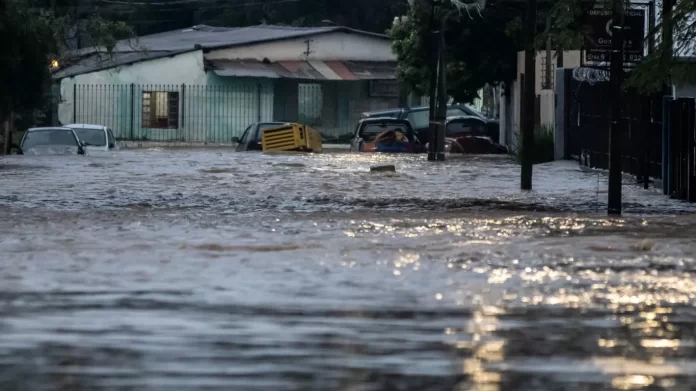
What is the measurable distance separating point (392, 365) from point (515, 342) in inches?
36.6

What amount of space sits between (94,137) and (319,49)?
18.8 meters

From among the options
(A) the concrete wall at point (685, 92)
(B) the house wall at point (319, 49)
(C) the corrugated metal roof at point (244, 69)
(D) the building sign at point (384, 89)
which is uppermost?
(B) the house wall at point (319, 49)

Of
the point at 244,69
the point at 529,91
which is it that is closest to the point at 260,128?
the point at 244,69

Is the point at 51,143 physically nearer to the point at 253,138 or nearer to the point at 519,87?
the point at 253,138

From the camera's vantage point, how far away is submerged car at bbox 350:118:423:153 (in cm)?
3769

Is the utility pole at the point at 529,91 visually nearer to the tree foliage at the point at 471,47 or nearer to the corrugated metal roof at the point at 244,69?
the tree foliage at the point at 471,47

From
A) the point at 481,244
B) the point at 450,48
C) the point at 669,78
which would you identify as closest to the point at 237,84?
the point at 450,48

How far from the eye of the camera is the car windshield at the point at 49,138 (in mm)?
33188

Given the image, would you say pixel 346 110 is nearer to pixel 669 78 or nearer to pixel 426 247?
pixel 669 78

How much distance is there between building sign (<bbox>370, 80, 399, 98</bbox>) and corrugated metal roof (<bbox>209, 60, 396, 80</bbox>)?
840 mm

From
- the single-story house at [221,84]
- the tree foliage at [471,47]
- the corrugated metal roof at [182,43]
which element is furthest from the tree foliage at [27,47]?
the single-story house at [221,84]

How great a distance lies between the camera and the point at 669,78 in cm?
1630

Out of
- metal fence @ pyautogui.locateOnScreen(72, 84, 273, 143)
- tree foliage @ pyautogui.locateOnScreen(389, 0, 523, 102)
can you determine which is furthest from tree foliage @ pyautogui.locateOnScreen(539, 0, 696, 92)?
metal fence @ pyautogui.locateOnScreen(72, 84, 273, 143)

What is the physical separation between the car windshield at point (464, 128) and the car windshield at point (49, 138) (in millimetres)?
13506
